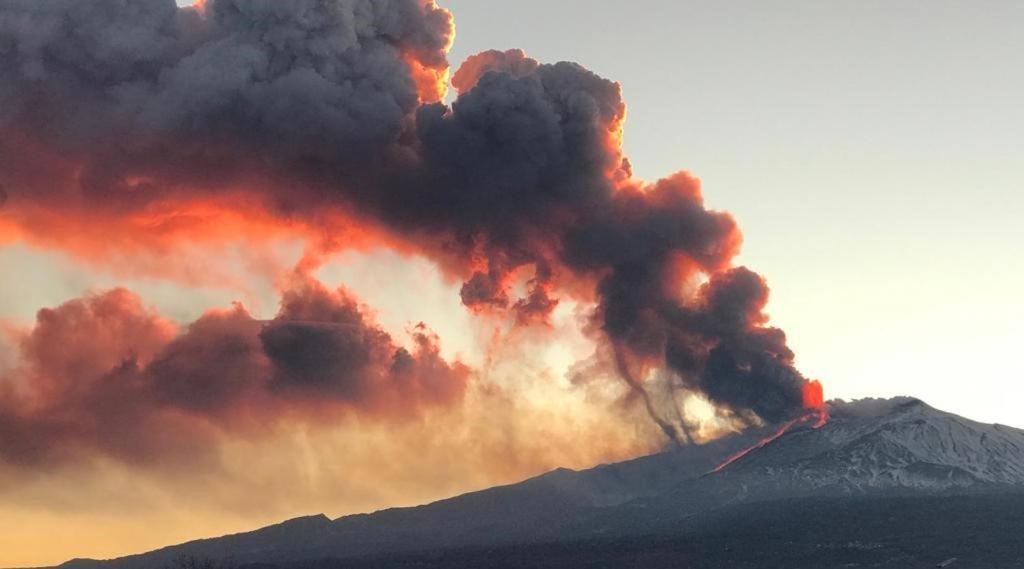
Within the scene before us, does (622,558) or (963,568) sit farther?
(622,558)

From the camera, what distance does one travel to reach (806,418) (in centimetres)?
18800

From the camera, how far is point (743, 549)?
176 m

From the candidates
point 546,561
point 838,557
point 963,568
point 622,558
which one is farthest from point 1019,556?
point 546,561

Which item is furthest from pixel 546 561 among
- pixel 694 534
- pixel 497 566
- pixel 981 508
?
pixel 981 508

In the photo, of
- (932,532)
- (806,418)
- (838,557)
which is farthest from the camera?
(806,418)

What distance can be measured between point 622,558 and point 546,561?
15183 mm

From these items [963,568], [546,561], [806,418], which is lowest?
[963,568]

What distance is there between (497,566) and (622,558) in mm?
21589

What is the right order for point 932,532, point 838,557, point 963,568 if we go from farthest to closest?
point 932,532 → point 838,557 → point 963,568

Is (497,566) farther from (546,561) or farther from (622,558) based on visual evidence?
(622,558)

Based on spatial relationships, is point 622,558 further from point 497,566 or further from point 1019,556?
point 1019,556

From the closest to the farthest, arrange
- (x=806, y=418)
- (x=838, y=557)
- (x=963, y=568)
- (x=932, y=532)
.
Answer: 1. (x=963, y=568)
2. (x=838, y=557)
3. (x=932, y=532)
4. (x=806, y=418)

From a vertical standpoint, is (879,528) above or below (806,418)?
below

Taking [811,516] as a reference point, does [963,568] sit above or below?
below
